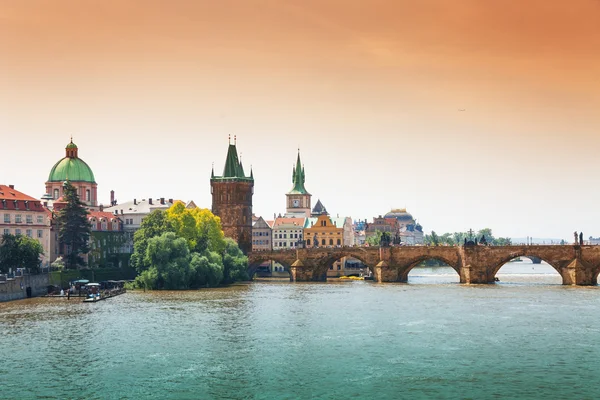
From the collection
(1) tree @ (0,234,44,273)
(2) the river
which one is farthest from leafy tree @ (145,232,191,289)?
(1) tree @ (0,234,44,273)

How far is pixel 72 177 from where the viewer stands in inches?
6373

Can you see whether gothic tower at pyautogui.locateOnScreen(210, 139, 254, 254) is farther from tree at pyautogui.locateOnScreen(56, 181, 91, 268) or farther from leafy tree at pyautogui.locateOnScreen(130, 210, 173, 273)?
tree at pyautogui.locateOnScreen(56, 181, 91, 268)

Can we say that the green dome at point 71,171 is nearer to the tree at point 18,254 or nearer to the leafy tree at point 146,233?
the leafy tree at point 146,233

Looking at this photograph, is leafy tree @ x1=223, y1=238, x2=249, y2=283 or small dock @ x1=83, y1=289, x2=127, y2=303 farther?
leafy tree @ x1=223, y1=238, x2=249, y2=283

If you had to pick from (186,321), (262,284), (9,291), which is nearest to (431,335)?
(186,321)

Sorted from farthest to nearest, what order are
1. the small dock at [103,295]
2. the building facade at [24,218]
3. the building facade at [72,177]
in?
1. the building facade at [72,177]
2. the building facade at [24,218]
3. the small dock at [103,295]

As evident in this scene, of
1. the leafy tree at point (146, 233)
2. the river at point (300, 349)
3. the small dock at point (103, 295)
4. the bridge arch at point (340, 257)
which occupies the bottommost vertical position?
the river at point (300, 349)

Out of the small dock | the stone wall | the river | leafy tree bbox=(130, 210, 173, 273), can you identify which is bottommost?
the river

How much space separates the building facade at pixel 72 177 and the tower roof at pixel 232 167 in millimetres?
26077

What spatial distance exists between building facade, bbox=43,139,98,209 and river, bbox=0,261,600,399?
65486 millimetres

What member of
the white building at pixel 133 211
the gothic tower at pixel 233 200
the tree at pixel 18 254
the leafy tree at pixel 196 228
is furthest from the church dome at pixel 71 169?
the tree at pixel 18 254

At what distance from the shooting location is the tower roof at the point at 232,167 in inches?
6639

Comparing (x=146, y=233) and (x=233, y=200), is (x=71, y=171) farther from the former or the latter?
(x=146, y=233)

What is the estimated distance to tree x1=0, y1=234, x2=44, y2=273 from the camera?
10419cm
